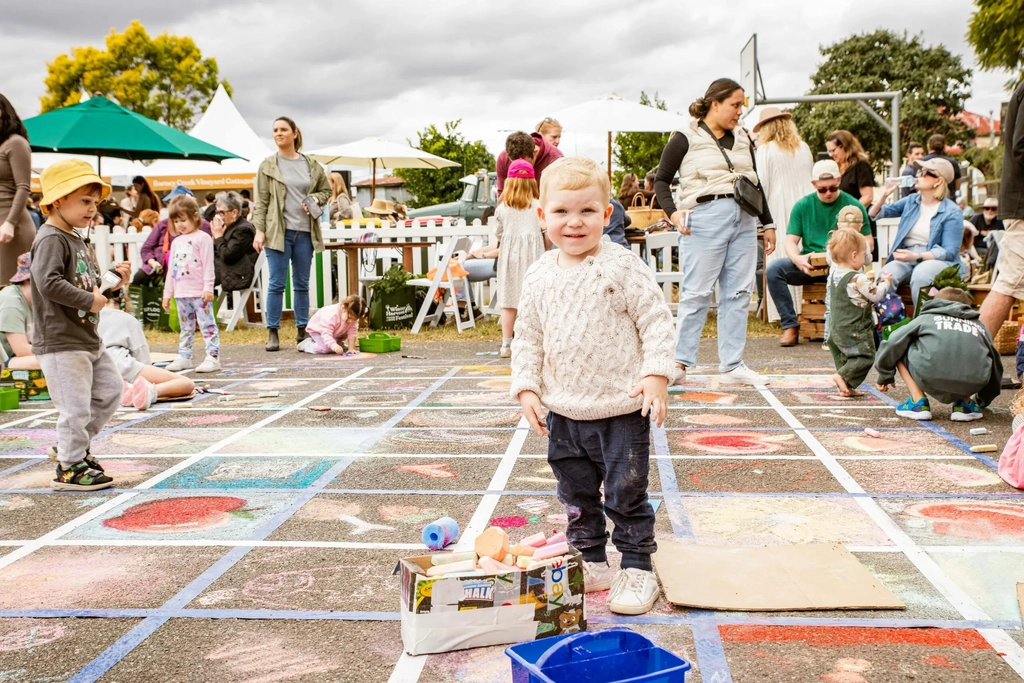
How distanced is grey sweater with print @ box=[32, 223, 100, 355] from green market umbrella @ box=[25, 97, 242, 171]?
849 cm

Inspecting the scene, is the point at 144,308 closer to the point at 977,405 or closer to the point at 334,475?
the point at 334,475

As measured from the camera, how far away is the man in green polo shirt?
27.3ft

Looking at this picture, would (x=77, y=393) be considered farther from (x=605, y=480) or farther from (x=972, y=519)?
(x=972, y=519)

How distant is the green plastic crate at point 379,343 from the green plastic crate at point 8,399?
336 centimetres

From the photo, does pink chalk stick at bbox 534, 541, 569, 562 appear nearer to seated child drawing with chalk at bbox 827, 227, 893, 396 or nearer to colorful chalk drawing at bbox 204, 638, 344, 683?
colorful chalk drawing at bbox 204, 638, 344, 683

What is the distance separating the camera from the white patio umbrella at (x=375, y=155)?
62.2 feet

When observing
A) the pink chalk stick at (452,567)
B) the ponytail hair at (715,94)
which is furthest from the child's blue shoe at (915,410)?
the pink chalk stick at (452,567)

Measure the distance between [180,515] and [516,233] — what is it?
4.55 metres

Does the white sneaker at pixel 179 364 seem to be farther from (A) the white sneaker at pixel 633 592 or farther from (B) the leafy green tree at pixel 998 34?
(B) the leafy green tree at pixel 998 34

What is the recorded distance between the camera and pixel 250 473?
4684 millimetres

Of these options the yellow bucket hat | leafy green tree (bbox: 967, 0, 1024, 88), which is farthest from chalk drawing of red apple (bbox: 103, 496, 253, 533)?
leafy green tree (bbox: 967, 0, 1024, 88)

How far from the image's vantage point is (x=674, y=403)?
20.5 ft

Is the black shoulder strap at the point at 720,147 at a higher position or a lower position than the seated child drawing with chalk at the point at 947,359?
higher

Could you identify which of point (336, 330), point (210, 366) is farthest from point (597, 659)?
point (336, 330)
